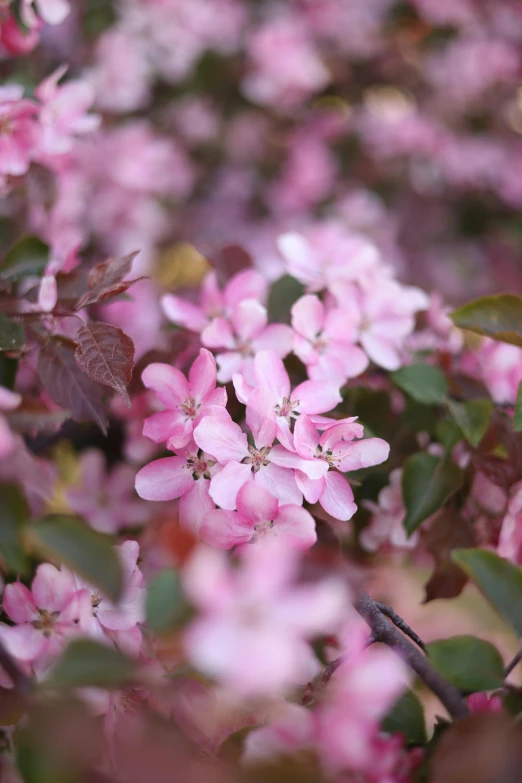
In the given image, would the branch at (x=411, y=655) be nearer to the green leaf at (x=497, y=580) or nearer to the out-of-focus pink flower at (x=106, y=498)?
the green leaf at (x=497, y=580)

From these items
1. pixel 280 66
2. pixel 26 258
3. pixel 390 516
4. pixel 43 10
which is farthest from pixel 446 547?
pixel 280 66

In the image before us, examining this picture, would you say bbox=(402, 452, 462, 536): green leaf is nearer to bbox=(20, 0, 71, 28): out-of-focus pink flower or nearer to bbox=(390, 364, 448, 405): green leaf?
bbox=(390, 364, 448, 405): green leaf

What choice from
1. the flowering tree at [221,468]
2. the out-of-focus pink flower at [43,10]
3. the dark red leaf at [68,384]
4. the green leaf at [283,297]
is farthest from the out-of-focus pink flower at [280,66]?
the dark red leaf at [68,384]

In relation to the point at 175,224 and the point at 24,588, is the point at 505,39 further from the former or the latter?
the point at 24,588

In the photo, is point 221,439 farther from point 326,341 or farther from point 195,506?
point 326,341

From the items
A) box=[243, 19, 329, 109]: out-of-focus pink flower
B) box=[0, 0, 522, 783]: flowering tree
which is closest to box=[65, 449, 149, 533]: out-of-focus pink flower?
box=[0, 0, 522, 783]: flowering tree
